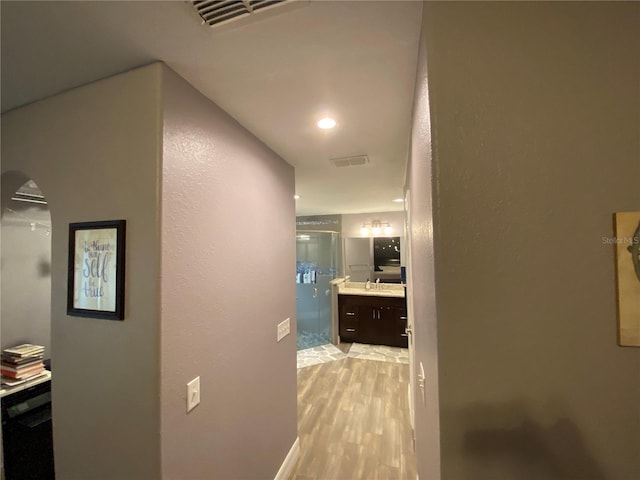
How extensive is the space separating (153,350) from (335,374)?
2903 mm

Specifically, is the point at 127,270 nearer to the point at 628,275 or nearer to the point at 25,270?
the point at 628,275

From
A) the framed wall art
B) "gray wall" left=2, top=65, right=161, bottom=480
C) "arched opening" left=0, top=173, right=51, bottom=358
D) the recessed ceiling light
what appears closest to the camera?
the framed wall art

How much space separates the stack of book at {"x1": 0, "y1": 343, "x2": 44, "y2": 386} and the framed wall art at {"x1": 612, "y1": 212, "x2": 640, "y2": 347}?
274 cm

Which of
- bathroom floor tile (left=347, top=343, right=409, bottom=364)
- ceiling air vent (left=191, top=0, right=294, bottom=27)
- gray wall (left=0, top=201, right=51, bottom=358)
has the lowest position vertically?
bathroom floor tile (left=347, top=343, right=409, bottom=364)

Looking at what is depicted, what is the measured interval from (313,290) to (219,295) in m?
3.44

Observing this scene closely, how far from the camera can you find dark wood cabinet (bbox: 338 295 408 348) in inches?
161

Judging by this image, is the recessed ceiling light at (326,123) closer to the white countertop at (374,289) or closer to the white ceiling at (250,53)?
the white ceiling at (250,53)

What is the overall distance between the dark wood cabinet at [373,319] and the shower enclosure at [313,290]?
0.30m

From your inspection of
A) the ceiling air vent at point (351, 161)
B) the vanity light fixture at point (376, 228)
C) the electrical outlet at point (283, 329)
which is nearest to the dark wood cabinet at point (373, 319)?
the vanity light fixture at point (376, 228)

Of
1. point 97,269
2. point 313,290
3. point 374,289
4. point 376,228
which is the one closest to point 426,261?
point 97,269

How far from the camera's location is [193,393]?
1.06 meters

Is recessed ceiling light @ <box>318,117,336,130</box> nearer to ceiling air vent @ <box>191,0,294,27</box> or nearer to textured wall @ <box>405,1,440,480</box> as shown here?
textured wall @ <box>405,1,440,480</box>

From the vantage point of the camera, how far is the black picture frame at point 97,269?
3.16ft

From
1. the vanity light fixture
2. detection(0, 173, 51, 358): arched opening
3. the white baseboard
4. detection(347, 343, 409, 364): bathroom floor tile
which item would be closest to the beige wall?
the white baseboard
